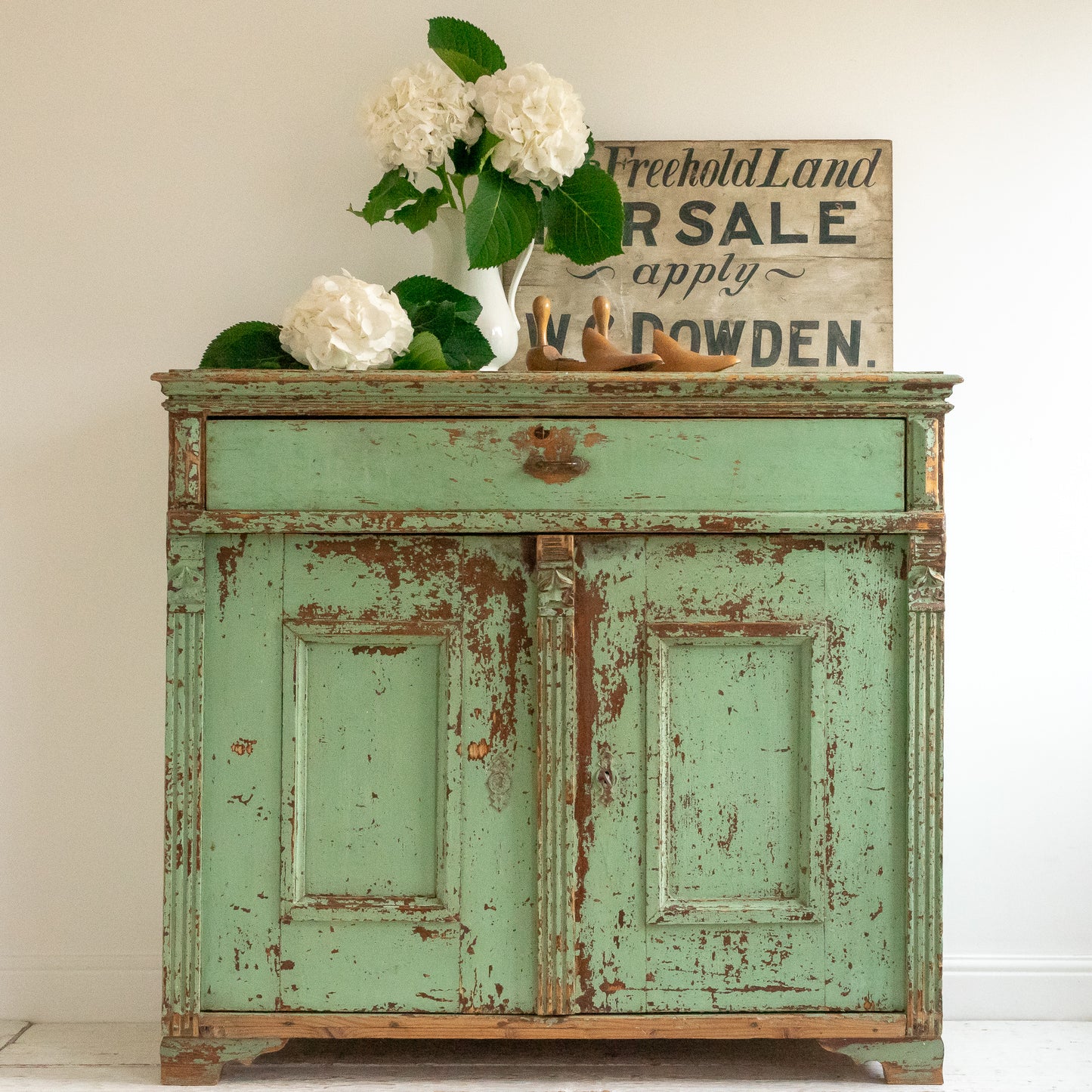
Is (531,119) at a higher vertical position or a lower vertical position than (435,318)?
higher

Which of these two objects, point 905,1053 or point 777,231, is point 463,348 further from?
point 905,1053

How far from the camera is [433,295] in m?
1.66

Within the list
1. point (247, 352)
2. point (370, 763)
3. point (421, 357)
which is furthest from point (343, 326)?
point (370, 763)

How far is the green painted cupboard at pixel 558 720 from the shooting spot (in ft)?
4.84

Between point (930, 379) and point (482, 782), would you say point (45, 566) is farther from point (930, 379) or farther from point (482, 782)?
point (930, 379)

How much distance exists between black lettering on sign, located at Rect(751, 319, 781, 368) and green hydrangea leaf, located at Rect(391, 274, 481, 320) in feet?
2.03

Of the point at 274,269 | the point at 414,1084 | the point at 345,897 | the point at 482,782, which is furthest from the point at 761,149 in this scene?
the point at 414,1084

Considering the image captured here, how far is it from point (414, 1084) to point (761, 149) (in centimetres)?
191

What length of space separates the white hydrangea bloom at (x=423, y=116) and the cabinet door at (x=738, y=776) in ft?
2.50

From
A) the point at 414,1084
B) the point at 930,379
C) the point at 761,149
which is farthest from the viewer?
the point at 761,149

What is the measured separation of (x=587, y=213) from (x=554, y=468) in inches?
22.4

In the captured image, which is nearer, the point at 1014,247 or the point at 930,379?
the point at 930,379

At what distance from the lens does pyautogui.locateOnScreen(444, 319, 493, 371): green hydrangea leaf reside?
1.62 m

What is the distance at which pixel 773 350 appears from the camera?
1.94 metres
